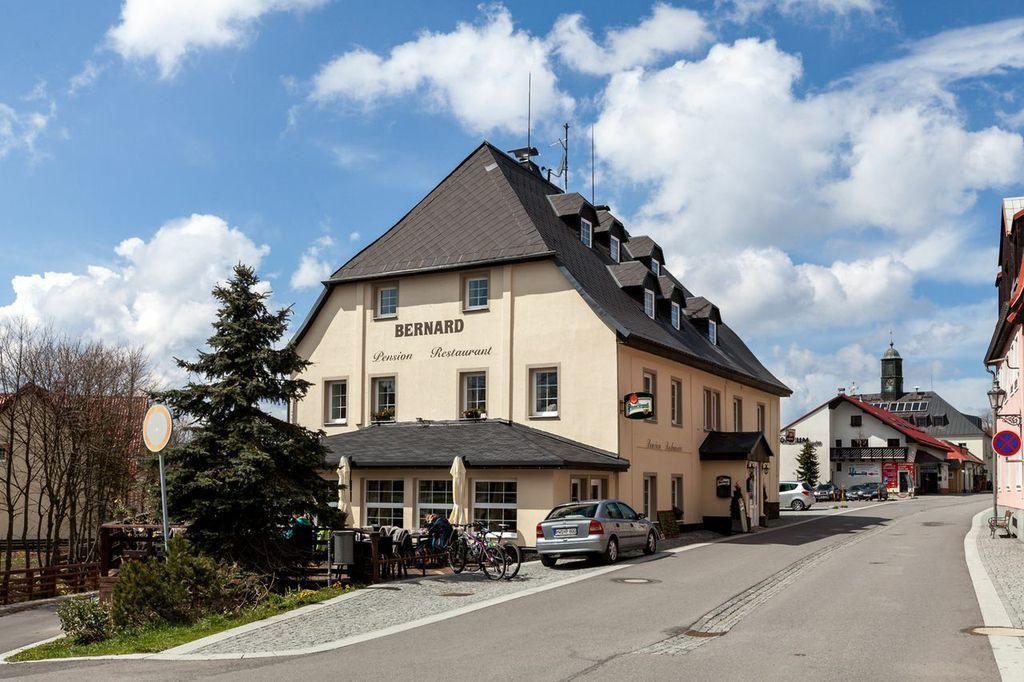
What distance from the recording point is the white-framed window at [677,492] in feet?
107

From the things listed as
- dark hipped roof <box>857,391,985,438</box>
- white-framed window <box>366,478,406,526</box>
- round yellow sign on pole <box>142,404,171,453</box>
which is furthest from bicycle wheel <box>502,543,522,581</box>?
dark hipped roof <box>857,391,985,438</box>

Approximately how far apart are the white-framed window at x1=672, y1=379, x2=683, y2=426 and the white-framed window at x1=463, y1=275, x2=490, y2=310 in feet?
23.4

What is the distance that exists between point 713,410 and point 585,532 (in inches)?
618

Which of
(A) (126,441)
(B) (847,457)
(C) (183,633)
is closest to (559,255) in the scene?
(A) (126,441)

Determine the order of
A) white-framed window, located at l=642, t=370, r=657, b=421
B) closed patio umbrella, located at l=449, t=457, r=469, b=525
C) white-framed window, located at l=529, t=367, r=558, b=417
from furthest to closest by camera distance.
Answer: white-framed window, located at l=642, t=370, r=657, b=421 < white-framed window, located at l=529, t=367, r=558, b=417 < closed patio umbrella, located at l=449, t=457, r=469, b=525

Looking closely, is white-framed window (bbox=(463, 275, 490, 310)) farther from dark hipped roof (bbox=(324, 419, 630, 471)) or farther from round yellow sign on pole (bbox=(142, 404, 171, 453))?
round yellow sign on pole (bbox=(142, 404, 171, 453))

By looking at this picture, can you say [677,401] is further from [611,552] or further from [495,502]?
[611,552]

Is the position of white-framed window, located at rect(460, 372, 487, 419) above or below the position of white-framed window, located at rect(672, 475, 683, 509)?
above

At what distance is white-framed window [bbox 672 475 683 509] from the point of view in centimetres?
3253

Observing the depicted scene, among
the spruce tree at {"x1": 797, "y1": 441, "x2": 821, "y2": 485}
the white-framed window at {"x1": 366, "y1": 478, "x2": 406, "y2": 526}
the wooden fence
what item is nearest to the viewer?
the wooden fence

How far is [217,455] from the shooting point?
18688mm

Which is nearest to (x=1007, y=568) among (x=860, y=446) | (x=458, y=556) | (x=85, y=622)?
(x=458, y=556)

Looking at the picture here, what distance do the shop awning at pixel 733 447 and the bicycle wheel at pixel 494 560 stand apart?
16.1m

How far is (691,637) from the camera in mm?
12344
